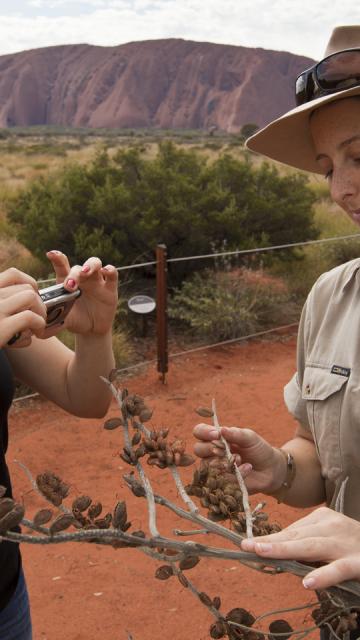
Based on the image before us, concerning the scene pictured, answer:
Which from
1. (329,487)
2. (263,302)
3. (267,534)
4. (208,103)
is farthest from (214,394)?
(208,103)

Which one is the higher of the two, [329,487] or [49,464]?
[329,487]

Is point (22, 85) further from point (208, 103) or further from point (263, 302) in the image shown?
point (263, 302)

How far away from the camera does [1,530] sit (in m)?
0.62

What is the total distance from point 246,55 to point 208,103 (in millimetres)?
9339

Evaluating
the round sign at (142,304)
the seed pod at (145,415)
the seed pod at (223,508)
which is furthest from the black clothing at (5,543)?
the round sign at (142,304)

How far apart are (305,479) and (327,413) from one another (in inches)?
9.8

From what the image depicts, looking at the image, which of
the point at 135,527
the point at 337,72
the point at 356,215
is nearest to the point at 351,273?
the point at 356,215

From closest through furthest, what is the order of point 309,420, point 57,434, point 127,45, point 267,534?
1. point 267,534
2. point 309,420
3. point 57,434
4. point 127,45

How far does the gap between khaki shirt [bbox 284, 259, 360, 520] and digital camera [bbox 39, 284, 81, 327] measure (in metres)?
0.60

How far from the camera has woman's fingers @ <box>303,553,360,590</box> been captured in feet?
2.52

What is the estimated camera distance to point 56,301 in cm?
147

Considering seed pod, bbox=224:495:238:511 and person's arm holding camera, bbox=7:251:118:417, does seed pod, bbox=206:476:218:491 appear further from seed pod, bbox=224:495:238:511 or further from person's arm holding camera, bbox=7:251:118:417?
person's arm holding camera, bbox=7:251:118:417

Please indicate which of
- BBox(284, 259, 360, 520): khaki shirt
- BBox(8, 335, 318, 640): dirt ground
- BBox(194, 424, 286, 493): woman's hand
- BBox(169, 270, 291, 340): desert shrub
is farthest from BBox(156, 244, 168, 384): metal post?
BBox(194, 424, 286, 493): woman's hand

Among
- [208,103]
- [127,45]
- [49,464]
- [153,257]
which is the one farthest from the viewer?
[127,45]
